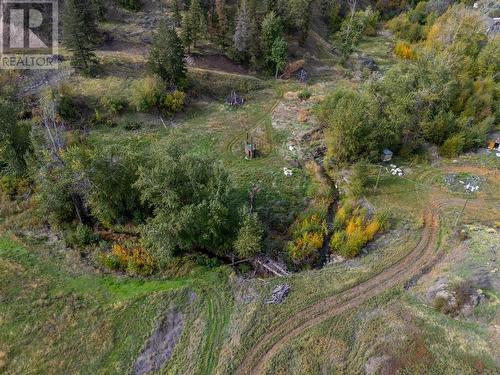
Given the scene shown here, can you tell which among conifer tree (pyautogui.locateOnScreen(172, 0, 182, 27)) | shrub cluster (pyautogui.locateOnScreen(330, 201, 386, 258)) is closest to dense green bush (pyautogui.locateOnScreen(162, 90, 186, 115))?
conifer tree (pyautogui.locateOnScreen(172, 0, 182, 27))

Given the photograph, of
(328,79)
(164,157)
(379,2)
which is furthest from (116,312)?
(379,2)

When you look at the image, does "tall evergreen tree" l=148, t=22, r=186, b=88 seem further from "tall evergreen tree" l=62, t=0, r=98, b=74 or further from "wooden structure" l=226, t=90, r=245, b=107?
"tall evergreen tree" l=62, t=0, r=98, b=74

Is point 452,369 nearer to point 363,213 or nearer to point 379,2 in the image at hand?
point 363,213

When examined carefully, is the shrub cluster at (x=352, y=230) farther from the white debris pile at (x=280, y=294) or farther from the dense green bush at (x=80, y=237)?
the dense green bush at (x=80, y=237)

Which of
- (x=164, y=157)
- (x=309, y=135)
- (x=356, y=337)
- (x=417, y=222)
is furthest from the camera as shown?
(x=309, y=135)

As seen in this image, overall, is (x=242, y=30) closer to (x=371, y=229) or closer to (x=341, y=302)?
(x=371, y=229)
